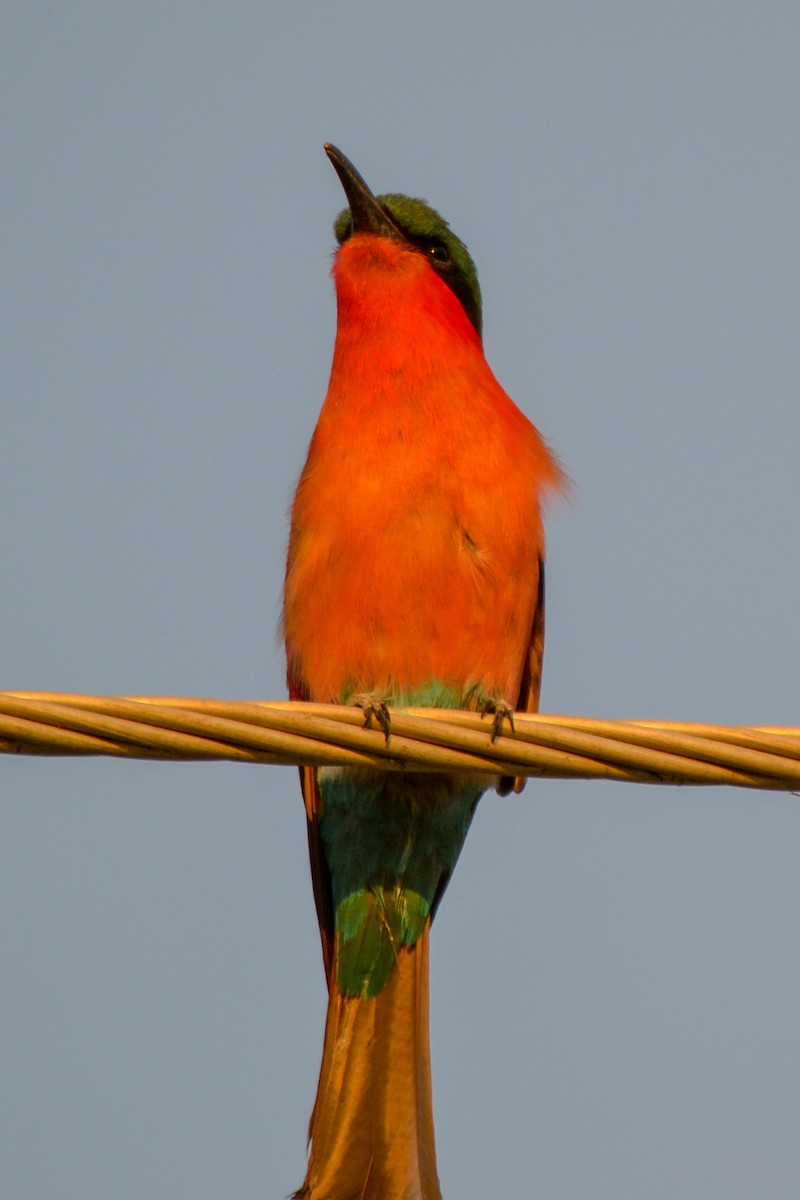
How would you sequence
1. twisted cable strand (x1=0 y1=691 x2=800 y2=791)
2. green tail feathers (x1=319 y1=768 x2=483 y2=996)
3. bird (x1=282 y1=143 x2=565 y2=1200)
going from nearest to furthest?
twisted cable strand (x1=0 y1=691 x2=800 y2=791) < bird (x1=282 y1=143 x2=565 y2=1200) < green tail feathers (x1=319 y1=768 x2=483 y2=996)

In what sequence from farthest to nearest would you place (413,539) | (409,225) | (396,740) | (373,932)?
(409,225)
(373,932)
(413,539)
(396,740)

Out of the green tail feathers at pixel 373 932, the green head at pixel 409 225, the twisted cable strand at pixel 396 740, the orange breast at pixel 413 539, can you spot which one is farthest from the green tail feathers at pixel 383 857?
the green head at pixel 409 225

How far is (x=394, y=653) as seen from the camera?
460cm

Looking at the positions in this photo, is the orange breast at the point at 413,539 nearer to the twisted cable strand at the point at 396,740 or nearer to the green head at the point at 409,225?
the green head at the point at 409,225

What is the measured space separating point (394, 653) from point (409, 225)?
1909 mm

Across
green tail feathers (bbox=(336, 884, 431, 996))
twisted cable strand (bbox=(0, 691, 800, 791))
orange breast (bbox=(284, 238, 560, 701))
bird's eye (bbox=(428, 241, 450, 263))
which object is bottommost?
twisted cable strand (bbox=(0, 691, 800, 791))

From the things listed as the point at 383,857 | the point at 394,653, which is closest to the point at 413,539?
the point at 394,653

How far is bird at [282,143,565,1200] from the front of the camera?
14.7 feet

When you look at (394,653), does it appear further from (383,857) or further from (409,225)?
(409,225)

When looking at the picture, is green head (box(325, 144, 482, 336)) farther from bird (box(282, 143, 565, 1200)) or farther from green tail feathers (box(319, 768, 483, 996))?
green tail feathers (box(319, 768, 483, 996))

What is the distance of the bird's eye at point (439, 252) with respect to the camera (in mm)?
5742

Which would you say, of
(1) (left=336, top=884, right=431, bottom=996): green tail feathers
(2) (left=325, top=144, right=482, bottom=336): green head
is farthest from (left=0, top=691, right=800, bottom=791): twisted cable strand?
(2) (left=325, top=144, right=482, bottom=336): green head

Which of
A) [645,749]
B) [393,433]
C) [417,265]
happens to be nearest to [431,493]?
[393,433]

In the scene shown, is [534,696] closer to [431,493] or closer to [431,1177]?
[431,493]
